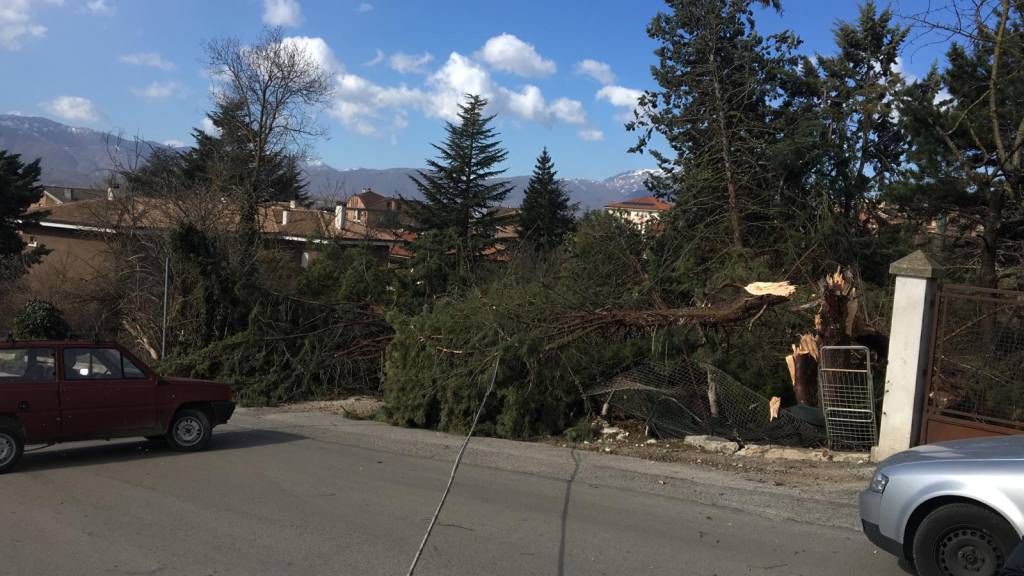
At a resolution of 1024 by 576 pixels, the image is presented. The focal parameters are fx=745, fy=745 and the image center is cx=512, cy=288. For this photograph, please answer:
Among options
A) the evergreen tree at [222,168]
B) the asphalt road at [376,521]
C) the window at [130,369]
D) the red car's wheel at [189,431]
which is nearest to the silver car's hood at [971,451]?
the asphalt road at [376,521]

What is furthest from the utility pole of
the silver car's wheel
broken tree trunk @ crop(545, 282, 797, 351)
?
the silver car's wheel

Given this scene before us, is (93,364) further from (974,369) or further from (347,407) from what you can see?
(974,369)

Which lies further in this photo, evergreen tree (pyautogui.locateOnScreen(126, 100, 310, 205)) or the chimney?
the chimney

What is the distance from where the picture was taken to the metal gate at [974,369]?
870 centimetres

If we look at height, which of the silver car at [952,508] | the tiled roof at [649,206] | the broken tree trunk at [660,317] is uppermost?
the tiled roof at [649,206]

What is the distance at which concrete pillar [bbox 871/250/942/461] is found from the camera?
893cm

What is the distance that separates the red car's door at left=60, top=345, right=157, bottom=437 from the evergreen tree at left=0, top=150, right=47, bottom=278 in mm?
24115

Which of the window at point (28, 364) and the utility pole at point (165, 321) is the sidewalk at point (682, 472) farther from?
the utility pole at point (165, 321)

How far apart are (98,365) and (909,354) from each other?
32.8 feet

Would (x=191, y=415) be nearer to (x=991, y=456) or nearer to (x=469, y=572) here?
(x=469, y=572)

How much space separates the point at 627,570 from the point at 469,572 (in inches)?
44.5

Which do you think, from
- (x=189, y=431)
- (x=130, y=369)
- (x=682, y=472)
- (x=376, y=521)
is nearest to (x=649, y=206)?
(x=682, y=472)

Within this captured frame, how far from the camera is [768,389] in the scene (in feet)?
39.9

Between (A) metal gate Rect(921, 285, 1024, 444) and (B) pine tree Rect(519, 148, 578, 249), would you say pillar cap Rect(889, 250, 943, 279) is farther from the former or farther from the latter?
(B) pine tree Rect(519, 148, 578, 249)
